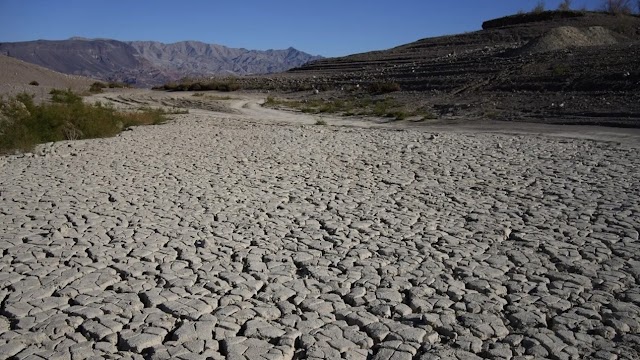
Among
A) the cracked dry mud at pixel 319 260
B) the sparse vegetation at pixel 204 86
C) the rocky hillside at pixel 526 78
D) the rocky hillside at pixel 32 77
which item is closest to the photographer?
the cracked dry mud at pixel 319 260

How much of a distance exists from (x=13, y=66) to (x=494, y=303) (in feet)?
162

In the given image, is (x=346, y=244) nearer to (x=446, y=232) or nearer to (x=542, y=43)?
(x=446, y=232)

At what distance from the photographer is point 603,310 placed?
166 inches

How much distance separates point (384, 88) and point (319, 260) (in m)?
25.1

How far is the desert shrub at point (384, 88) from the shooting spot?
29236mm

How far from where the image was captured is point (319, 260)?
5.25m

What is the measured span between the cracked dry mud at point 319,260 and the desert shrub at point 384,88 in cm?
1966

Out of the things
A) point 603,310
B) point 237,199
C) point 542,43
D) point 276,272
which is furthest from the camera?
point 542,43

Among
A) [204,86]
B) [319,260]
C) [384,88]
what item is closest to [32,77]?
[204,86]

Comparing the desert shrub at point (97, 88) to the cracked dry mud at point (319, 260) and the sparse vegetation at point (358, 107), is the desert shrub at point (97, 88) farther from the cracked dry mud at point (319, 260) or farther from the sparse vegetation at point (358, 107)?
the cracked dry mud at point (319, 260)

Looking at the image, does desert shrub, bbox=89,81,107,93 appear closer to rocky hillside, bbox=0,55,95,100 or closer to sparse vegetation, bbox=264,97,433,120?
rocky hillside, bbox=0,55,95,100

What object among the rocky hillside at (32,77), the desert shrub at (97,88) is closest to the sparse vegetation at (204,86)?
the desert shrub at (97,88)

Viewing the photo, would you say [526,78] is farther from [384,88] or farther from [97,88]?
[97,88]

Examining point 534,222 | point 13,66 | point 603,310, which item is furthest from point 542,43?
point 13,66
